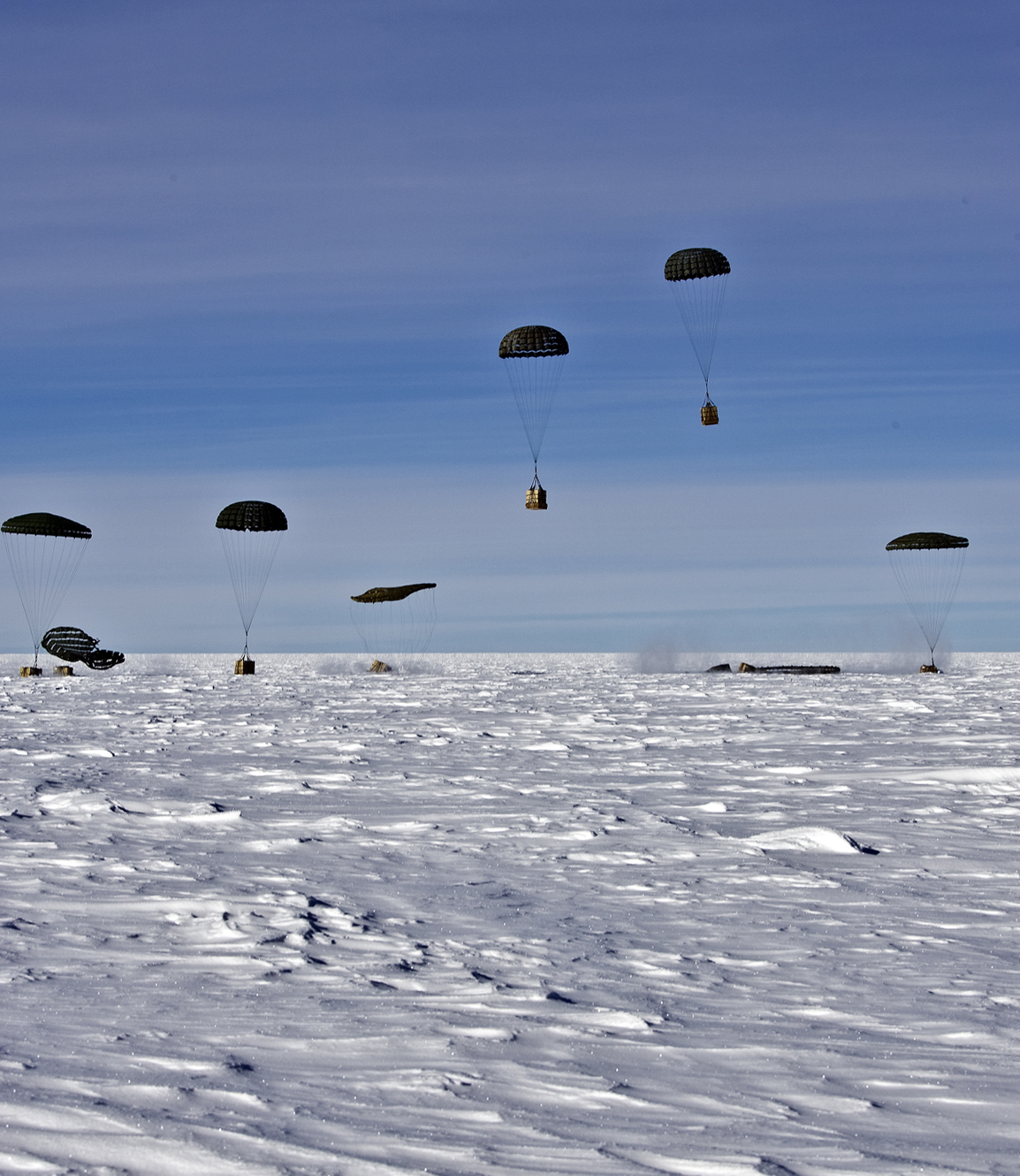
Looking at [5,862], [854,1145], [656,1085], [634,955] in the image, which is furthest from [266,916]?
[854,1145]

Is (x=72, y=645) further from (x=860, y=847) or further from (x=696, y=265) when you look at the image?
(x=860, y=847)

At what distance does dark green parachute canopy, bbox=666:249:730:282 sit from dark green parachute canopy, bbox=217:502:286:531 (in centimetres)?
1573

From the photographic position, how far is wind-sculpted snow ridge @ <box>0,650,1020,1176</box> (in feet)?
11.0

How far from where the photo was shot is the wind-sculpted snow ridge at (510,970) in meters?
3.37

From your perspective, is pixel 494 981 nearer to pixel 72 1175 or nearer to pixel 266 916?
pixel 266 916

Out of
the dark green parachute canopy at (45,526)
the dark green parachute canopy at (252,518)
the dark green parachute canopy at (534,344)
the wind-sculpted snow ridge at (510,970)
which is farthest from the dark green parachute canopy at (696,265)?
the dark green parachute canopy at (45,526)

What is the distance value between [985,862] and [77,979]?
5.49 meters

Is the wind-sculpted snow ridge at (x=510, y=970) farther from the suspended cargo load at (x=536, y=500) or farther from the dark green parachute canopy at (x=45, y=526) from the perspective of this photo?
the dark green parachute canopy at (x=45, y=526)

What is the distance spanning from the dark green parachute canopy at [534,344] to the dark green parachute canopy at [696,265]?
306cm

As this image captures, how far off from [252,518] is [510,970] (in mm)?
34291

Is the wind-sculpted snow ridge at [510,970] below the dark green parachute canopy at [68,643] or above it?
below

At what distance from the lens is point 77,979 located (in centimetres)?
497

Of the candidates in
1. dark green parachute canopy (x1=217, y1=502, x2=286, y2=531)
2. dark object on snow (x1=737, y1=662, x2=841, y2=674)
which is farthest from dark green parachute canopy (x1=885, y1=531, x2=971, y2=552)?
dark green parachute canopy (x1=217, y1=502, x2=286, y2=531)

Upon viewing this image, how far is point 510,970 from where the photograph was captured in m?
5.19
